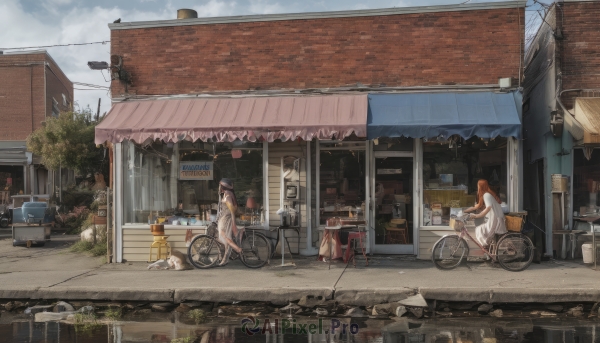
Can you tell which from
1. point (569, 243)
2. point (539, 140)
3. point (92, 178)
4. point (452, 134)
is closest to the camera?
point (452, 134)

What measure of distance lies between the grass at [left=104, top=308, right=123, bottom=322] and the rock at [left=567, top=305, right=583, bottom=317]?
6.70m

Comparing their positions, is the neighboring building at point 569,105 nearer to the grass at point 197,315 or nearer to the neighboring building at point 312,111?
the neighboring building at point 312,111

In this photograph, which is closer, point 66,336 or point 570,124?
point 66,336

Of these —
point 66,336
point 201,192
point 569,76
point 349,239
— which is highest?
point 569,76

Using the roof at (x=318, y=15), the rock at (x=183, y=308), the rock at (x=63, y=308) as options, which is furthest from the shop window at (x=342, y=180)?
the rock at (x=63, y=308)

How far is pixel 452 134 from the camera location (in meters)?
11.2

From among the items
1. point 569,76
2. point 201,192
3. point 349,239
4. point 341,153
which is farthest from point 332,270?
point 569,76

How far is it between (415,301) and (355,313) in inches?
35.6

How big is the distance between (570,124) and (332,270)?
5.50 metres

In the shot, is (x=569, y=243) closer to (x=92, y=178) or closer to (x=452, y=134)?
(x=452, y=134)

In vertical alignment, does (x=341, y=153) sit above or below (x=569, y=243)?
above

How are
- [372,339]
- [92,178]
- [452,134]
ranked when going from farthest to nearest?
1. [92,178]
2. [452,134]
3. [372,339]

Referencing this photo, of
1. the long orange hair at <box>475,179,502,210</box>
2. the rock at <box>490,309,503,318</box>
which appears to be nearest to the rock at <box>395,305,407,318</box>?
the rock at <box>490,309,503,318</box>

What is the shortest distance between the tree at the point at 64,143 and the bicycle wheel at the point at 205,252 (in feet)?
50.6
